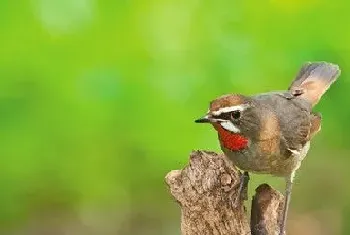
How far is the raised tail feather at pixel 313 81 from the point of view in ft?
17.0

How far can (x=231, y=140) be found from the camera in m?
4.35

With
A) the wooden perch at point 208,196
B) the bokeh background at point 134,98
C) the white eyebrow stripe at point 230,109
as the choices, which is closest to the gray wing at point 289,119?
the white eyebrow stripe at point 230,109

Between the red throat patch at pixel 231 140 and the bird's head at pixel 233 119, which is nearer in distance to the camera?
the bird's head at pixel 233 119

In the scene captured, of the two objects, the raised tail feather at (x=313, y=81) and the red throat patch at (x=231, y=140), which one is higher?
the raised tail feather at (x=313, y=81)

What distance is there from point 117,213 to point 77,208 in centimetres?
25

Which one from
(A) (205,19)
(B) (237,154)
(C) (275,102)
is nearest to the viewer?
(B) (237,154)

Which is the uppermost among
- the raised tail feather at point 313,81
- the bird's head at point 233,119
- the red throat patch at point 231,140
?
the raised tail feather at point 313,81

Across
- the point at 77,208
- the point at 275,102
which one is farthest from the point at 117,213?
the point at 275,102

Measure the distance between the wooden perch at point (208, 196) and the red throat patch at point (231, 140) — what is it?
0.59 ft

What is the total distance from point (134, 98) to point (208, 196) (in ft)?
9.46

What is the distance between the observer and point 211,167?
4.04 m

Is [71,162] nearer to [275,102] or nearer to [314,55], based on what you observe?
[314,55]

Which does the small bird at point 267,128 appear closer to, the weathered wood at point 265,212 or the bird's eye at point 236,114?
the bird's eye at point 236,114

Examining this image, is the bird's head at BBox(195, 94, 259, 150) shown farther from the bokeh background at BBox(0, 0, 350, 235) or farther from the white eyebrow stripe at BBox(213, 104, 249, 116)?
the bokeh background at BBox(0, 0, 350, 235)
